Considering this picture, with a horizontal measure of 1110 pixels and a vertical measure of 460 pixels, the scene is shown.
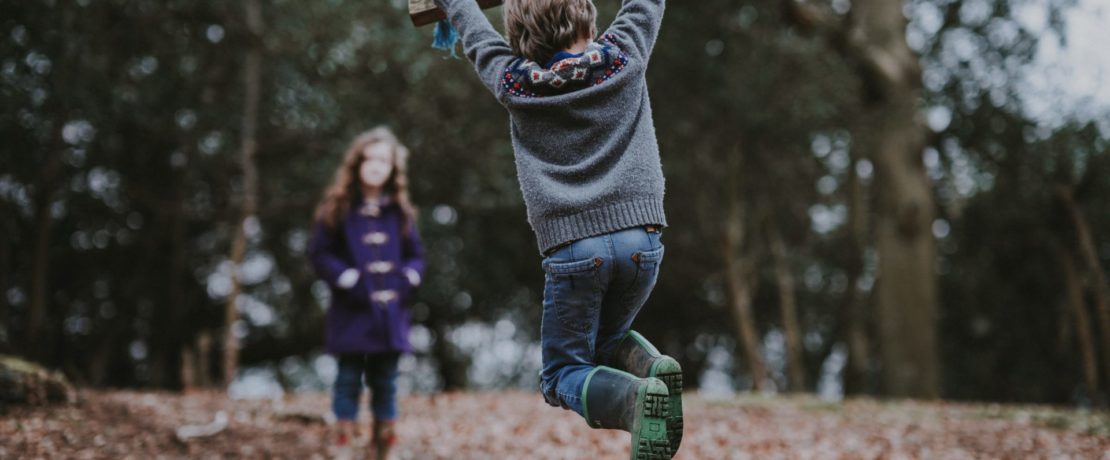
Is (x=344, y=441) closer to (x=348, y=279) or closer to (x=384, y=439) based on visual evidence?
(x=384, y=439)

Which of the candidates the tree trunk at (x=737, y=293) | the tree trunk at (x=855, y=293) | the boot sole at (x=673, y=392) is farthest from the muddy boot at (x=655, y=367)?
the tree trunk at (x=855, y=293)

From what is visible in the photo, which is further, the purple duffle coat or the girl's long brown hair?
the girl's long brown hair

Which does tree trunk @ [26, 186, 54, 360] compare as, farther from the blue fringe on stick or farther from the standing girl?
the blue fringe on stick

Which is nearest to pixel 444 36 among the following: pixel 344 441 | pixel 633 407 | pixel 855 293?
pixel 633 407

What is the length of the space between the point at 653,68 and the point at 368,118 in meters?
4.27

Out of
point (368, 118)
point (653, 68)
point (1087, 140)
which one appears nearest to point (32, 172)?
point (368, 118)

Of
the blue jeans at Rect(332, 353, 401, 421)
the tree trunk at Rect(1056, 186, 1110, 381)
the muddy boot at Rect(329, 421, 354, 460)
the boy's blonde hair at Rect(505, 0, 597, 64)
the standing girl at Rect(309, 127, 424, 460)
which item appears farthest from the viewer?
the tree trunk at Rect(1056, 186, 1110, 381)

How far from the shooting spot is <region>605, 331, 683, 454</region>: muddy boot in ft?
8.77

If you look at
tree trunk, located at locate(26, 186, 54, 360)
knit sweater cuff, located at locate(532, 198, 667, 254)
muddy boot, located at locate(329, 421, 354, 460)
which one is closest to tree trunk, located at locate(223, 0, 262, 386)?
tree trunk, located at locate(26, 186, 54, 360)

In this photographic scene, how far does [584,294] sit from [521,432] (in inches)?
150

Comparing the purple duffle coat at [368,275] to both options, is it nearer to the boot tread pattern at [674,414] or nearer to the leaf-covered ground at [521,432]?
the leaf-covered ground at [521,432]

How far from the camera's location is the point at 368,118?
43.3 ft

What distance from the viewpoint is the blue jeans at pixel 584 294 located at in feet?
8.98

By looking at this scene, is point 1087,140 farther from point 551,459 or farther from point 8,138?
point 8,138
